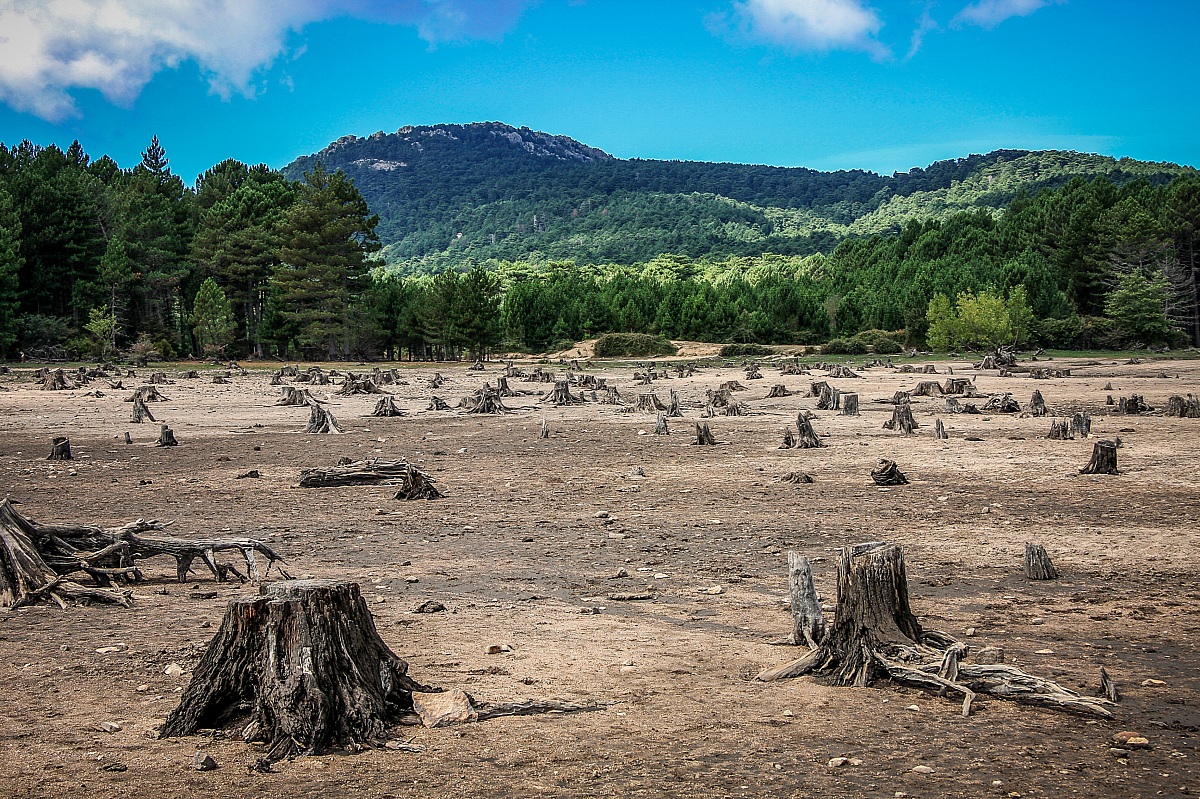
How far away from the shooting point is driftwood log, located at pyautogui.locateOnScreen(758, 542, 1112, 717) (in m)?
6.04

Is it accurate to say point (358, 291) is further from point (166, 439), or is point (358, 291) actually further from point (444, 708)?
point (444, 708)

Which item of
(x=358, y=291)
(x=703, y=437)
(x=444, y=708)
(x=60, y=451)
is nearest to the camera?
(x=444, y=708)

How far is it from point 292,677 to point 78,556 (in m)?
4.43

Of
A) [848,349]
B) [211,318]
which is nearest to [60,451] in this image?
[211,318]

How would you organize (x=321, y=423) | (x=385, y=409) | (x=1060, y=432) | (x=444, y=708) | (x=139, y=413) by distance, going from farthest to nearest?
(x=385, y=409) < (x=139, y=413) < (x=321, y=423) < (x=1060, y=432) < (x=444, y=708)

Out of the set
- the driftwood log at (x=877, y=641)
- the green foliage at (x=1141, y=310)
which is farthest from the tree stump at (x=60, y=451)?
the green foliage at (x=1141, y=310)

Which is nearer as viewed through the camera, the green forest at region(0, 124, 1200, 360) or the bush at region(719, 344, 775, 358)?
the green forest at region(0, 124, 1200, 360)

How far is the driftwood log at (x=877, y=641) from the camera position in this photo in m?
6.04

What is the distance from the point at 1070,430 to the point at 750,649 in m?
14.8

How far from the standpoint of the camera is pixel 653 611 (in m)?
8.19

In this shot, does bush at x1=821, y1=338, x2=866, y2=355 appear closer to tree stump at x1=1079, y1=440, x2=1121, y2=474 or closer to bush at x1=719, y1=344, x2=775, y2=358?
bush at x1=719, y1=344, x2=775, y2=358

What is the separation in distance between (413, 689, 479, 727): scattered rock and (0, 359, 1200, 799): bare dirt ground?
0.10 m

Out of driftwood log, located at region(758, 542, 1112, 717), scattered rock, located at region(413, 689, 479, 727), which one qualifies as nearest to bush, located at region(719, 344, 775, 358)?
driftwood log, located at region(758, 542, 1112, 717)

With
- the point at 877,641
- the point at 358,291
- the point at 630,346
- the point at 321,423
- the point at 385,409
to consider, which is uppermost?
the point at 358,291
